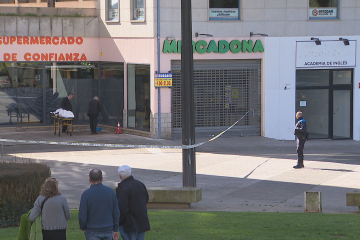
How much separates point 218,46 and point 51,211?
16.7 m

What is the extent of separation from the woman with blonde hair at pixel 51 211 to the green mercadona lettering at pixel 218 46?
15791 millimetres

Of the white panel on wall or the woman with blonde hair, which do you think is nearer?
the woman with blonde hair

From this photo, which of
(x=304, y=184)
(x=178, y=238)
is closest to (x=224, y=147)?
(x=304, y=184)

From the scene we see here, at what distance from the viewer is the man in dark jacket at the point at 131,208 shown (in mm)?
7121

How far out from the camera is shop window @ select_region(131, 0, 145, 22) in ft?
74.2

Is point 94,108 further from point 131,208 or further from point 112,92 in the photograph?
point 131,208

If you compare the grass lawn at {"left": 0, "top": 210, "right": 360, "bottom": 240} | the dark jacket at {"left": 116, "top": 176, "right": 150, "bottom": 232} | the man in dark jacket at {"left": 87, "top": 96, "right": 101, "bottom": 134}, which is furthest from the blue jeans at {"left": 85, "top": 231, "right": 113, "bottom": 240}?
the man in dark jacket at {"left": 87, "top": 96, "right": 101, "bottom": 134}

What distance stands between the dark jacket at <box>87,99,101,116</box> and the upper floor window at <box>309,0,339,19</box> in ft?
32.6

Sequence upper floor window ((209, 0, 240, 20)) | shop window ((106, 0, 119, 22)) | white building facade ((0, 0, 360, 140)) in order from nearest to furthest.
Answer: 1. white building facade ((0, 0, 360, 140))
2. upper floor window ((209, 0, 240, 20))
3. shop window ((106, 0, 119, 22))

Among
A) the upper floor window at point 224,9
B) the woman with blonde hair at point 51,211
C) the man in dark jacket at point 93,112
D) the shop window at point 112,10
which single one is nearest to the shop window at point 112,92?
the man in dark jacket at point 93,112

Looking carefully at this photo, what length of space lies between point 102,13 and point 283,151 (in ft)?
34.6

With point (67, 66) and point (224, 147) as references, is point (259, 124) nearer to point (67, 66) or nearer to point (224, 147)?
point (224, 147)

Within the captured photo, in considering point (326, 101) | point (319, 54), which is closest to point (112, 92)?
point (319, 54)

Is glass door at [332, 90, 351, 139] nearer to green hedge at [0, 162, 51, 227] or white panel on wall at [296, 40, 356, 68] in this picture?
white panel on wall at [296, 40, 356, 68]
